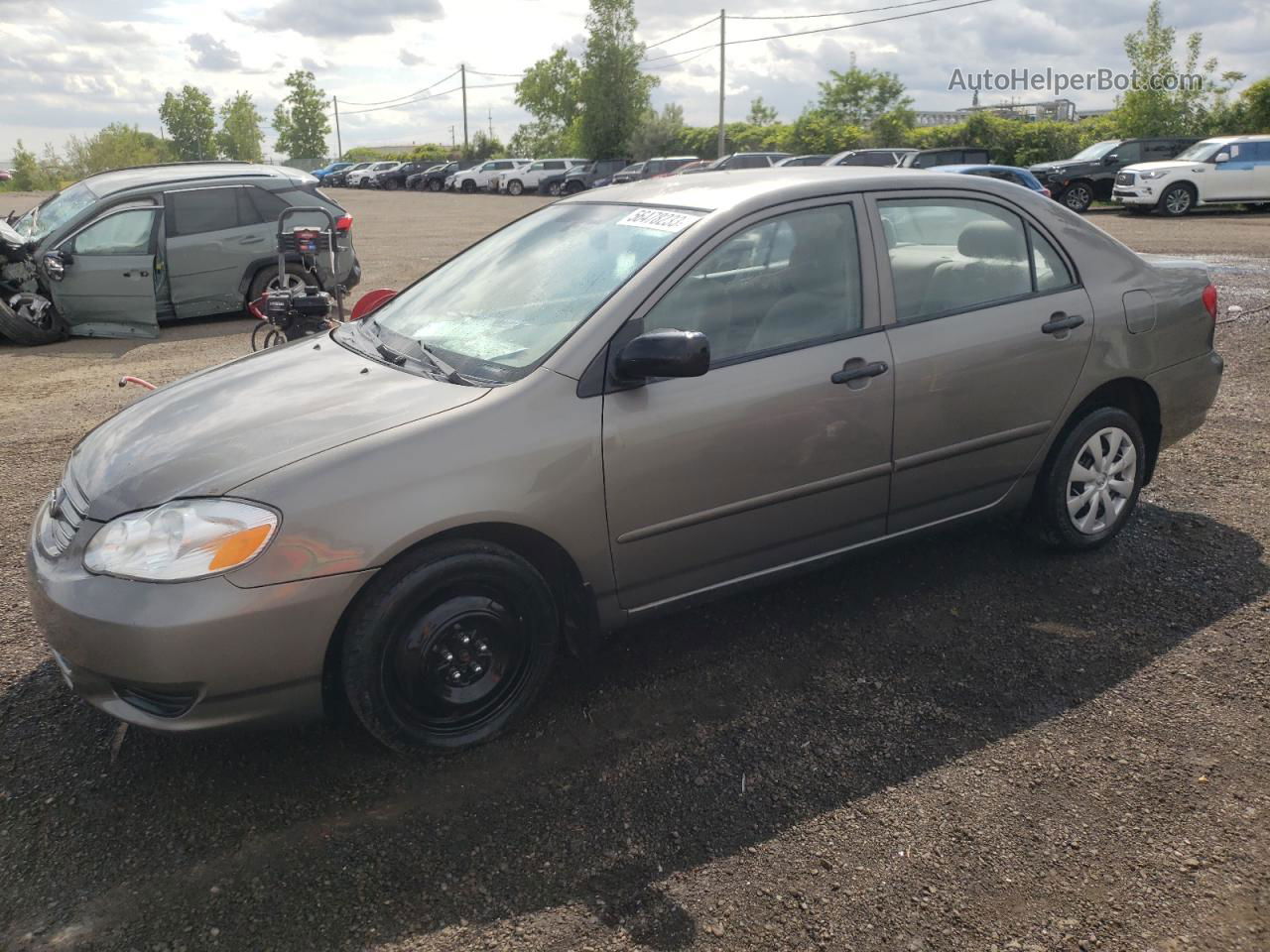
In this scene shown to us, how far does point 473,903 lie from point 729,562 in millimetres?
1410

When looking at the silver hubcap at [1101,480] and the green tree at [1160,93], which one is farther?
the green tree at [1160,93]

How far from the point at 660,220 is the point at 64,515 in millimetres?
2111

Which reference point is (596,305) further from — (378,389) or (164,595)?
(164,595)

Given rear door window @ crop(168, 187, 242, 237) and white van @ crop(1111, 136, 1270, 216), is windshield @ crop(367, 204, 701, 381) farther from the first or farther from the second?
white van @ crop(1111, 136, 1270, 216)

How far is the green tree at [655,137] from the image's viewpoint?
58.1 m

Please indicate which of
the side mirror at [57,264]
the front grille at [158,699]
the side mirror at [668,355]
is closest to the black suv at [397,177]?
the side mirror at [57,264]

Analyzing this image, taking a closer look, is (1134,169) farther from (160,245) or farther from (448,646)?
(448,646)

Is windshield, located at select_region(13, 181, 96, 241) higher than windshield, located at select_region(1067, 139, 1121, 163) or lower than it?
lower

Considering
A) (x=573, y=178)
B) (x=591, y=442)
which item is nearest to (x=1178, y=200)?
Result: (x=591, y=442)

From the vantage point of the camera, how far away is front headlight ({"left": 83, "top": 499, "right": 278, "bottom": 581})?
2.67 metres

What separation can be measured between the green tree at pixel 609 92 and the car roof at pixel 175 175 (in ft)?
173

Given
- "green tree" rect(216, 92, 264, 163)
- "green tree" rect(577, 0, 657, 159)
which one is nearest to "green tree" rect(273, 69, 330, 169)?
"green tree" rect(216, 92, 264, 163)

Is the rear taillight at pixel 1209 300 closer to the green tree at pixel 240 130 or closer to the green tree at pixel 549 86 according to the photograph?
the green tree at pixel 549 86

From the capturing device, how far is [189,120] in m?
100
